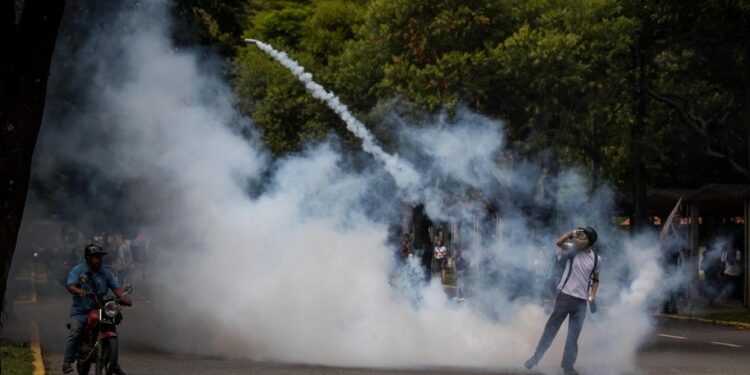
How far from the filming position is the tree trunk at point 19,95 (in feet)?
45.3

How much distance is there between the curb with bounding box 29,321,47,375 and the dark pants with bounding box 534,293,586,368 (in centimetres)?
560

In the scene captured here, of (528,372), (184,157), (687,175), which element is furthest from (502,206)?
(687,175)

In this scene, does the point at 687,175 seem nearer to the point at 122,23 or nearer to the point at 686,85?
the point at 686,85

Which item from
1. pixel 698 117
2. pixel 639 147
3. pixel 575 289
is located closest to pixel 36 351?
pixel 575 289

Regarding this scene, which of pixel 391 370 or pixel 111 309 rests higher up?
pixel 111 309

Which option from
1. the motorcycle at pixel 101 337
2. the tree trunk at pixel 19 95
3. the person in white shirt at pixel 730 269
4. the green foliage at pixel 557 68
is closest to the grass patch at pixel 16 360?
the motorcycle at pixel 101 337

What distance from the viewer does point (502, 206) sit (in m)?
26.1

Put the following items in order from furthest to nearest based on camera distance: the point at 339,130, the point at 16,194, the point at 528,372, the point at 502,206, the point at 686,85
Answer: the point at 339,130
the point at 686,85
the point at 502,206
the point at 528,372
the point at 16,194

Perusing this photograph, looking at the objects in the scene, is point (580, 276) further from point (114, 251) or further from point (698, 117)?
point (698, 117)

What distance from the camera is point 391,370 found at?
1588 centimetres

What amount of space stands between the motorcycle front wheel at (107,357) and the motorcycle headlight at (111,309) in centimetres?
24

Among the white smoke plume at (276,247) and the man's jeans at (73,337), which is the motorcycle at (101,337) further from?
the white smoke plume at (276,247)

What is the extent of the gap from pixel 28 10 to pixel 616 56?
2185cm

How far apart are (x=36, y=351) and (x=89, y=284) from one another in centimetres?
431
